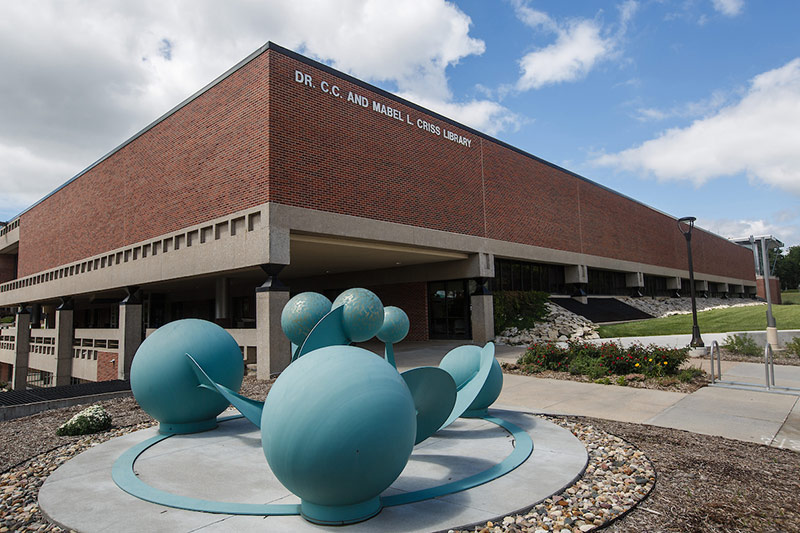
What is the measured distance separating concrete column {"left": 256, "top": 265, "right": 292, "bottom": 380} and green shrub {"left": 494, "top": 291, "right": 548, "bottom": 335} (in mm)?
12745

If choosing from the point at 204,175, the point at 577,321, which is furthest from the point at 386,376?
the point at 577,321

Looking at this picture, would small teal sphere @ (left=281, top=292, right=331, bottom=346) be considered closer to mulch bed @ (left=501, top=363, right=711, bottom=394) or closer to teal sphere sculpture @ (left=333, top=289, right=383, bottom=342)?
teal sphere sculpture @ (left=333, top=289, right=383, bottom=342)

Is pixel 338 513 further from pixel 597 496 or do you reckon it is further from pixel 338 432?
pixel 597 496

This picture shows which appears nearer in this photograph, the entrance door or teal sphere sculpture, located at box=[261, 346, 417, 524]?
teal sphere sculpture, located at box=[261, 346, 417, 524]

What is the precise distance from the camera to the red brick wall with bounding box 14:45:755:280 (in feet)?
50.6

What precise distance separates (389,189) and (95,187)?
1868cm

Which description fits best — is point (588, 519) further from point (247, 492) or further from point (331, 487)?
point (247, 492)

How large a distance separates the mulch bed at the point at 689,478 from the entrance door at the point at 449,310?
1639 cm

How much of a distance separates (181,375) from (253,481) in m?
2.50

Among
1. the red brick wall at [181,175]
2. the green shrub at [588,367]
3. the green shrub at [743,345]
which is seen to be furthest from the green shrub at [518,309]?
→ the red brick wall at [181,175]

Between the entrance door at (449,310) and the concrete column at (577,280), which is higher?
the concrete column at (577,280)

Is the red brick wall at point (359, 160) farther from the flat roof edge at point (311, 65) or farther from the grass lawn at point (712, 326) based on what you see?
the grass lawn at point (712, 326)

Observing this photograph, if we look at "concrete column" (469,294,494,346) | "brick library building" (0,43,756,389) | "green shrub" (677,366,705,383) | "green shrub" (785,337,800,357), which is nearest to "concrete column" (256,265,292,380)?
"brick library building" (0,43,756,389)

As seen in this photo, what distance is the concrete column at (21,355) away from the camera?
33375 millimetres
